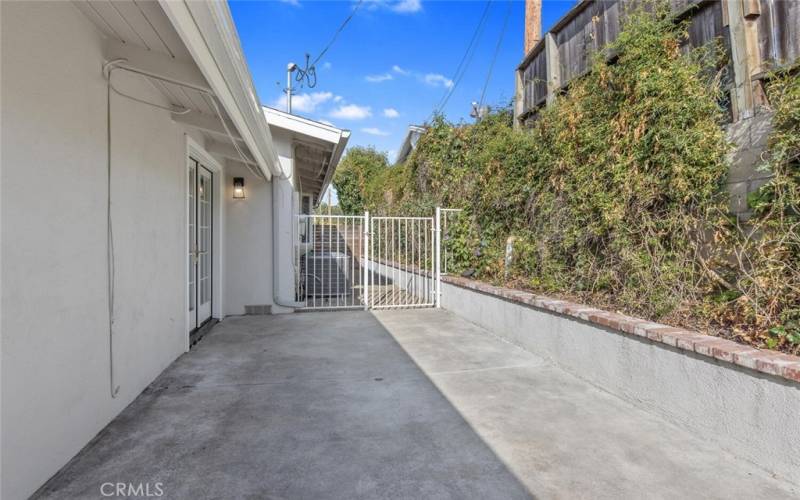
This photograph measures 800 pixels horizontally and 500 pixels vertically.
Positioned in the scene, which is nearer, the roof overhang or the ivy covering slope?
the ivy covering slope

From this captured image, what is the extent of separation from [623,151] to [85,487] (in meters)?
4.61

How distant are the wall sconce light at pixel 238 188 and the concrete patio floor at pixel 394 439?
3269 mm

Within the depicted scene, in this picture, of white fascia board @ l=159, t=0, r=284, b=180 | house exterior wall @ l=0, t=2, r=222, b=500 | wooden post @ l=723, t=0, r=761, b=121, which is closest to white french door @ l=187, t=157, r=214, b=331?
white fascia board @ l=159, t=0, r=284, b=180

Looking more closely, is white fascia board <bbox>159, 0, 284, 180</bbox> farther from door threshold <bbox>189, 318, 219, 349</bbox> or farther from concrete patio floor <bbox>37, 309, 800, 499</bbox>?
door threshold <bbox>189, 318, 219, 349</bbox>

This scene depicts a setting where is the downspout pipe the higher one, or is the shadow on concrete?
the downspout pipe

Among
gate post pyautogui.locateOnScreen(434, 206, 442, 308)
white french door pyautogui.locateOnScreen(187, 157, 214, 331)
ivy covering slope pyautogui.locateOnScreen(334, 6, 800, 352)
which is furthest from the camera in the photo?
gate post pyautogui.locateOnScreen(434, 206, 442, 308)

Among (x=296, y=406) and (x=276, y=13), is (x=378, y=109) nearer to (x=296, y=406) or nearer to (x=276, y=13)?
(x=276, y=13)

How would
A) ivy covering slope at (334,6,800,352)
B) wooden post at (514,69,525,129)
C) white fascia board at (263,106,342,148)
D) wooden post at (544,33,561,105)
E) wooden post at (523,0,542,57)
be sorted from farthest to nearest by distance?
wooden post at (523,0,542,57) → wooden post at (514,69,525,129) → white fascia board at (263,106,342,148) → wooden post at (544,33,561,105) → ivy covering slope at (334,6,800,352)

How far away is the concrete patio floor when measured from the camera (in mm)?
2346

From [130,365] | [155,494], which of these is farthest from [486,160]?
[155,494]

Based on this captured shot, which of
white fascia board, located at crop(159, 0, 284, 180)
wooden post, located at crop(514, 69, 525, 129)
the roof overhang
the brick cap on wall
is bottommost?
the brick cap on wall

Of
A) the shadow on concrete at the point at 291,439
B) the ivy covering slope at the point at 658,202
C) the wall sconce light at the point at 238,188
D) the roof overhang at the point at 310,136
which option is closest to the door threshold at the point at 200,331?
the shadow on concrete at the point at 291,439

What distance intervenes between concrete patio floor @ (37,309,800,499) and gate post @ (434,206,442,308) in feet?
A: 11.4

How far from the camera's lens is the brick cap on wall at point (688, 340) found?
2.38 meters
